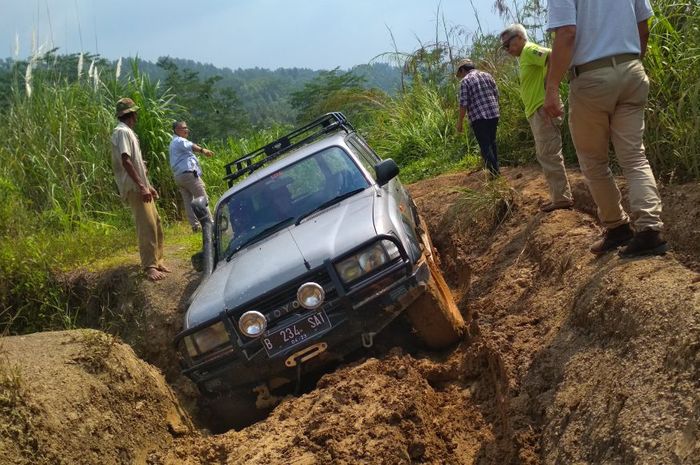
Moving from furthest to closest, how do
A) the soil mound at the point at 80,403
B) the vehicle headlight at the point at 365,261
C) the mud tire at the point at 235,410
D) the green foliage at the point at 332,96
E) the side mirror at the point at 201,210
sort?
the green foliage at the point at 332,96 < the side mirror at the point at 201,210 < the mud tire at the point at 235,410 < the vehicle headlight at the point at 365,261 < the soil mound at the point at 80,403

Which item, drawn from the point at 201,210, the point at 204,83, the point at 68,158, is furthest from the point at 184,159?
the point at 204,83

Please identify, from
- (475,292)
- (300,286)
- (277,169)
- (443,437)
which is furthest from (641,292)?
(277,169)

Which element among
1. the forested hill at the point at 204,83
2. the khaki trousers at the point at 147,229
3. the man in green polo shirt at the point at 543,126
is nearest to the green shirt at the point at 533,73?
the man in green polo shirt at the point at 543,126

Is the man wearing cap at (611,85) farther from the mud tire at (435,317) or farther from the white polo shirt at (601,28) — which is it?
the mud tire at (435,317)

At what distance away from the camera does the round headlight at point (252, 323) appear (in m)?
4.93

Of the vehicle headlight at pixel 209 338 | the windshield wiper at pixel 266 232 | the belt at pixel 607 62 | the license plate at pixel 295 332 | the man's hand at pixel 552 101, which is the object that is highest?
the belt at pixel 607 62

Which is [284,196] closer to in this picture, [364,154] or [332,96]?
[364,154]

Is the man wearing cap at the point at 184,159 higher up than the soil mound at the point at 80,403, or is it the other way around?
the man wearing cap at the point at 184,159

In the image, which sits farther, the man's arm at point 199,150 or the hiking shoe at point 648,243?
the man's arm at point 199,150

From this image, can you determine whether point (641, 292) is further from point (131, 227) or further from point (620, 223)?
point (131, 227)

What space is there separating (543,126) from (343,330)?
280cm

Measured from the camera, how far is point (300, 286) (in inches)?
195

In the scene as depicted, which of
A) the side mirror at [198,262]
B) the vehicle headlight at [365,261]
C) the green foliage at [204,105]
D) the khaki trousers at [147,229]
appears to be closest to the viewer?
the vehicle headlight at [365,261]

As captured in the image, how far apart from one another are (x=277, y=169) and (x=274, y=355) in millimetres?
1980
